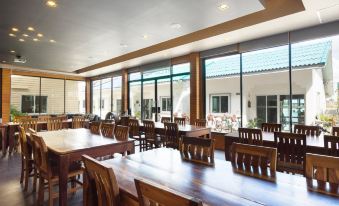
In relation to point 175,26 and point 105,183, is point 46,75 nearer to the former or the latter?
point 175,26

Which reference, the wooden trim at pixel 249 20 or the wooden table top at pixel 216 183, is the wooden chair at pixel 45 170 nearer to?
the wooden table top at pixel 216 183

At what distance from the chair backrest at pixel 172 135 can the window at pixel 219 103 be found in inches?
105

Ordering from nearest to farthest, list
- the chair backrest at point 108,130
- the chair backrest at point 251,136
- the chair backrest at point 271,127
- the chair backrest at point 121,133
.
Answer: the chair backrest at point 251,136
the chair backrest at point 121,133
the chair backrest at point 108,130
the chair backrest at point 271,127

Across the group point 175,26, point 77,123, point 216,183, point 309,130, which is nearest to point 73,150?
point 216,183

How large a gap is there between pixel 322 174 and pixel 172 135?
303cm

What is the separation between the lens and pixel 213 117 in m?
6.56

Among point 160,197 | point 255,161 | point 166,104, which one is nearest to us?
point 160,197

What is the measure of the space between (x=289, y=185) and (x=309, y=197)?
0.17 metres

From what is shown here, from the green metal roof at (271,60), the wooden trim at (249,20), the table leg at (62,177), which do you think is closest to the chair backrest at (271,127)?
the green metal roof at (271,60)

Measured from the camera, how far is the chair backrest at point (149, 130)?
4.77 m

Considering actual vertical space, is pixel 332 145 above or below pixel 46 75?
below

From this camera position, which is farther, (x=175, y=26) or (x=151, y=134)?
(x=151, y=134)

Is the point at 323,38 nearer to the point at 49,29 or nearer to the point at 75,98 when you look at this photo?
the point at 49,29

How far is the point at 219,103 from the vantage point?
6.53 meters
